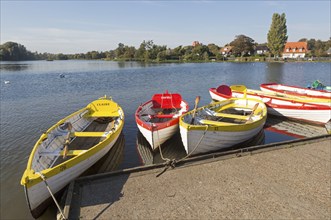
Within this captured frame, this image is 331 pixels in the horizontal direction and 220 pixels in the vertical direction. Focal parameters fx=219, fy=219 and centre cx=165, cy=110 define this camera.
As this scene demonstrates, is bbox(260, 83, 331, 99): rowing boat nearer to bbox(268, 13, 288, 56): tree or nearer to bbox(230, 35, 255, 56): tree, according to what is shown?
bbox(268, 13, 288, 56): tree

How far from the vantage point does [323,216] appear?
19.6ft

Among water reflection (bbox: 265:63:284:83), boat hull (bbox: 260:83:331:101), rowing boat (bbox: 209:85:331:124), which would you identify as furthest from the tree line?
rowing boat (bbox: 209:85:331:124)

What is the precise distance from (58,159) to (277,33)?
109830 mm

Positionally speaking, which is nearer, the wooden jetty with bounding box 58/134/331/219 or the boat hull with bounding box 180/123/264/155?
the wooden jetty with bounding box 58/134/331/219

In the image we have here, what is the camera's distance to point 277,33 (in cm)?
9731

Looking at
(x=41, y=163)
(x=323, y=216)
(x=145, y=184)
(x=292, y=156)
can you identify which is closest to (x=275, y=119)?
(x=292, y=156)

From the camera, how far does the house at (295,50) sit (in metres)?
106

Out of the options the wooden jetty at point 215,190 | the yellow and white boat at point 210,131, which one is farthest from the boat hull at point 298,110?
the wooden jetty at point 215,190

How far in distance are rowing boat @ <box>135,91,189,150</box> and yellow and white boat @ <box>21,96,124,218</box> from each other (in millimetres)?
1421

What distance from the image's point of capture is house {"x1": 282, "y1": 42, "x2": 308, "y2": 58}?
106 meters

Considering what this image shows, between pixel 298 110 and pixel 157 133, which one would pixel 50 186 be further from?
pixel 298 110

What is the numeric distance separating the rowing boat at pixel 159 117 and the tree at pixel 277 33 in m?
99.8

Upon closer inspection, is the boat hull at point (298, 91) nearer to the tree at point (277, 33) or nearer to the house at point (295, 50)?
the tree at point (277, 33)

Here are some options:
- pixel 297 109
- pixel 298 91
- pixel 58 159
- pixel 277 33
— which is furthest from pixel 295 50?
pixel 58 159
